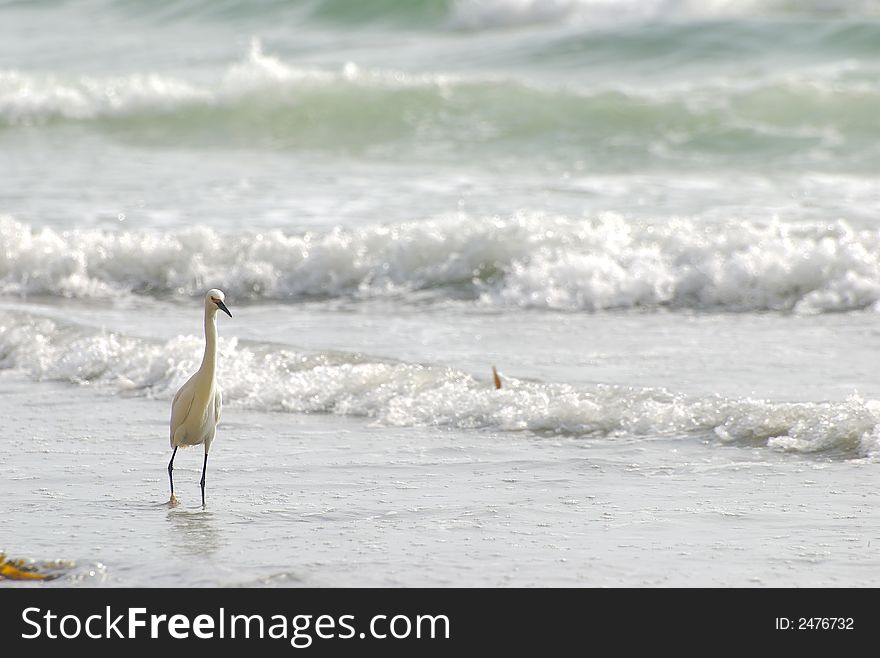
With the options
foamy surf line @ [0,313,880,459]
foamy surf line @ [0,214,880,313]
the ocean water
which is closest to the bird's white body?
the ocean water

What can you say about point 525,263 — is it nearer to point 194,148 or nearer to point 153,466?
point 153,466

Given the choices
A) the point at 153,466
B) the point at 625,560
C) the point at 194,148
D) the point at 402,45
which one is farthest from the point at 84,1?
the point at 625,560

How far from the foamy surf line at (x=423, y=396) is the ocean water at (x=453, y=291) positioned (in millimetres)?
21

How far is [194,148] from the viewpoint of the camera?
14.7m

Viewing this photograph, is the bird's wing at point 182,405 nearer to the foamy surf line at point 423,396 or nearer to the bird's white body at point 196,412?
the bird's white body at point 196,412

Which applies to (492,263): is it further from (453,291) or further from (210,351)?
(210,351)

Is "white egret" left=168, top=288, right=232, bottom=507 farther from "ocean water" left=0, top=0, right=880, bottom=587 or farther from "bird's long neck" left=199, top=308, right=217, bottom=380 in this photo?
"ocean water" left=0, top=0, right=880, bottom=587

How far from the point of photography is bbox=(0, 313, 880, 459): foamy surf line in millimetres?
5703

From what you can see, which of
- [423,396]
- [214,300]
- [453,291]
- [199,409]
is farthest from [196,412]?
[453,291]

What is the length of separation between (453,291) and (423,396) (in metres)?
3.19

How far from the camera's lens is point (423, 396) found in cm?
634

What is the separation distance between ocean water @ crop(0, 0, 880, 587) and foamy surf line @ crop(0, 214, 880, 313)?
3 cm

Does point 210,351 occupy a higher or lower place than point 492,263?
higher
